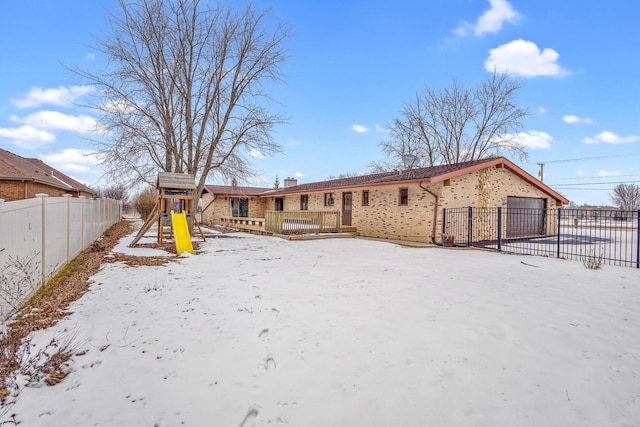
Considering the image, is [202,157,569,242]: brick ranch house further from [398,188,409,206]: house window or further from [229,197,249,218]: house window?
[229,197,249,218]: house window

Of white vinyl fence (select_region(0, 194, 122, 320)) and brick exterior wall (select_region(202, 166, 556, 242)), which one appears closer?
white vinyl fence (select_region(0, 194, 122, 320))

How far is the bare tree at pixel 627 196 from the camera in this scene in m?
55.2

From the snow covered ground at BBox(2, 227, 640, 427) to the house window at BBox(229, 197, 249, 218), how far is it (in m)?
22.2

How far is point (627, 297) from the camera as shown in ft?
A: 18.7

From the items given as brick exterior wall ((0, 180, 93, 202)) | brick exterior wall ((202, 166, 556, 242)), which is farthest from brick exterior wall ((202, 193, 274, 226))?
Answer: brick exterior wall ((202, 166, 556, 242))

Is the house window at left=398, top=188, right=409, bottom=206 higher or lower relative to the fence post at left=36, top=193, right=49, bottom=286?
higher

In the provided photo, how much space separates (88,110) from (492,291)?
61.9 feet

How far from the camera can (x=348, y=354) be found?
3500 millimetres

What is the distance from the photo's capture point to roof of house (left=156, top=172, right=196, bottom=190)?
1277cm

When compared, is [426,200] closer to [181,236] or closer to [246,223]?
[181,236]

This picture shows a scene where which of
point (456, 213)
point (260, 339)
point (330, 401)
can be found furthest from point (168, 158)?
point (330, 401)

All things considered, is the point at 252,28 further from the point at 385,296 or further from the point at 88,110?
the point at 385,296

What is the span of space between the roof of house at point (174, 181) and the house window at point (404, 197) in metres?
9.61

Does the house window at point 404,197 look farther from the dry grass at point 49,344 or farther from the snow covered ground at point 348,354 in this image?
the dry grass at point 49,344
